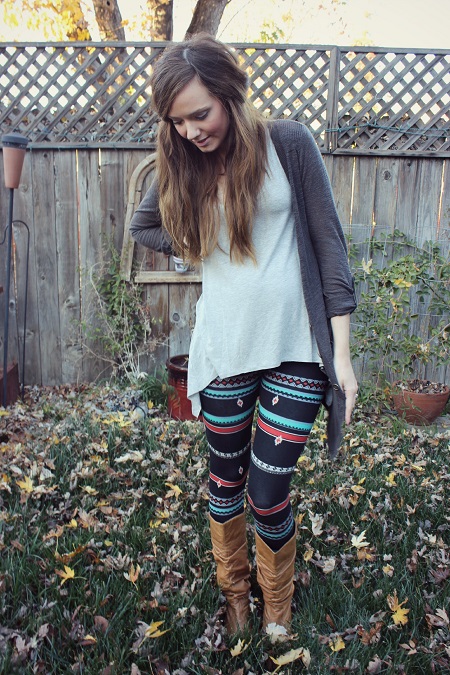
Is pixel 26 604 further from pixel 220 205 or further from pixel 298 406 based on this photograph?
pixel 220 205

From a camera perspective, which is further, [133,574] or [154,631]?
[133,574]

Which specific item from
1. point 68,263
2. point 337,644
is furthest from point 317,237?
point 68,263

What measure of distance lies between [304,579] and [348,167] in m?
3.08

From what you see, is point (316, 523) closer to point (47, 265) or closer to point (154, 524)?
point (154, 524)

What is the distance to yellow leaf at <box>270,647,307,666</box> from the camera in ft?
5.34

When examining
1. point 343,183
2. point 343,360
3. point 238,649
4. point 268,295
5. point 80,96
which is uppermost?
point 80,96

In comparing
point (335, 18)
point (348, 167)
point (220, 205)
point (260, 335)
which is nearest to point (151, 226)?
point (220, 205)

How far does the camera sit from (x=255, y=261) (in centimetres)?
152

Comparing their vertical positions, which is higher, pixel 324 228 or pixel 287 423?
pixel 324 228

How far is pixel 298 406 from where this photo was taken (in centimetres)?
152

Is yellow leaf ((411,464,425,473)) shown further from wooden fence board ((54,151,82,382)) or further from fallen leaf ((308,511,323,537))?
wooden fence board ((54,151,82,382))

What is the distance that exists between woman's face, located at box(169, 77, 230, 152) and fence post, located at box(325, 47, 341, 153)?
112 inches

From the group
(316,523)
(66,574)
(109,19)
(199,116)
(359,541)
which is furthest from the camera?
(109,19)

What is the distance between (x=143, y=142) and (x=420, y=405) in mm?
2740
